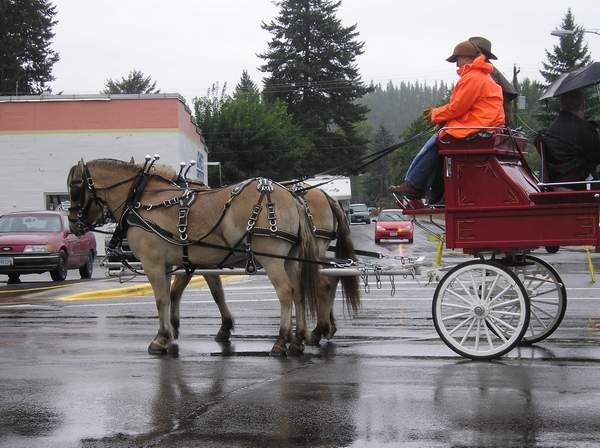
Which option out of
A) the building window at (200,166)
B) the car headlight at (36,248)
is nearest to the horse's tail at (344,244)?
the car headlight at (36,248)

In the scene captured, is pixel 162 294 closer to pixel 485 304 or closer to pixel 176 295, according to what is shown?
pixel 176 295

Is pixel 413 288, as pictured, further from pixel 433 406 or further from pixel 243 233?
pixel 433 406

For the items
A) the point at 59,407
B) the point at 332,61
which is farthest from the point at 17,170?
the point at 332,61

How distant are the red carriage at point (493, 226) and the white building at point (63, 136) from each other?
102 feet

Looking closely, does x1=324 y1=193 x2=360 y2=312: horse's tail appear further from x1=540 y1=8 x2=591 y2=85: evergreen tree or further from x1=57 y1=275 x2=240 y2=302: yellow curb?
x1=540 y1=8 x2=591 y2=85: evergreen tree

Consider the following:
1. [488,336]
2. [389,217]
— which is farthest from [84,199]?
[389,217]

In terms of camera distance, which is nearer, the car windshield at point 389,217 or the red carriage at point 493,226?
the red carriage at point 493,226

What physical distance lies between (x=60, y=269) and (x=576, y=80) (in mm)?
15277

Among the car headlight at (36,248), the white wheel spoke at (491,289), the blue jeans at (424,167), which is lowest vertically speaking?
the white wheel spoke at (491,289)

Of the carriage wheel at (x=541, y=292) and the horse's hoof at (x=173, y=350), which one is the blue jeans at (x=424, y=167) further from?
the horse's hoof at (x=173, y=350)

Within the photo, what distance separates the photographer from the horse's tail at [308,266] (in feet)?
29.9

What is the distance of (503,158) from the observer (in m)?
8.49

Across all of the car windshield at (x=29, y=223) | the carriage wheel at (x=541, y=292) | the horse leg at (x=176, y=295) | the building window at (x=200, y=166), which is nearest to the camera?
the carriage wheel at (x=541, y=292)

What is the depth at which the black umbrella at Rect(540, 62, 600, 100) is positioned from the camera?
8.00 meters
